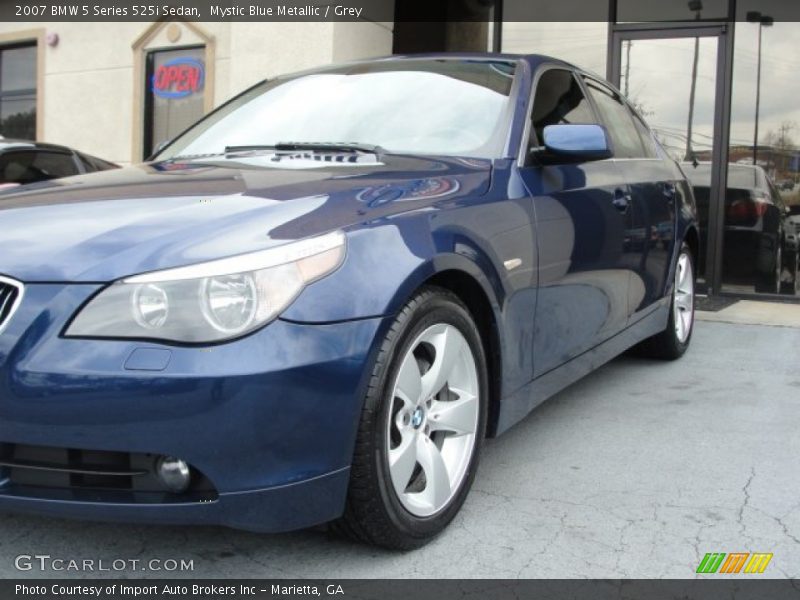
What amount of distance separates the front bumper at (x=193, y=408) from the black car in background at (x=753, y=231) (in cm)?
679

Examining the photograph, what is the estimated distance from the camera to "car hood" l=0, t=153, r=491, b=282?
2.17 m

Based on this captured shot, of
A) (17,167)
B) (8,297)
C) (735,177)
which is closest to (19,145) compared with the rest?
(17,167)

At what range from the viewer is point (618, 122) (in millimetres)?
4535

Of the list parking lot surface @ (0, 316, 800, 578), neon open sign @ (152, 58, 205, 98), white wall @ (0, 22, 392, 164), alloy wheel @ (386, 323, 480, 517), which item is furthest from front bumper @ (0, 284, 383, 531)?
neon open sign @ (152, 58, 205, 98)

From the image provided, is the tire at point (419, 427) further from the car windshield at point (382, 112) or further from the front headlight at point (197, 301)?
the car windshield at point (382, 112)

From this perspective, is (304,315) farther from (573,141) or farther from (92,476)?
(573,141)

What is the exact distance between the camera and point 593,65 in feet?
28.4

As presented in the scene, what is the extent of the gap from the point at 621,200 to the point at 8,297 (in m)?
2.73

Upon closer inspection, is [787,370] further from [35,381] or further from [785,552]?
[35,381]

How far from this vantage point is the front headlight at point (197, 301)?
206 cm

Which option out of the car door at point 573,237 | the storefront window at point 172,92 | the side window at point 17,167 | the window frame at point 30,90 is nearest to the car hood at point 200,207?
the car door at point 573,237

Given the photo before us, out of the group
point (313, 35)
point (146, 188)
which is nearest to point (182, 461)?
point (146, 188)

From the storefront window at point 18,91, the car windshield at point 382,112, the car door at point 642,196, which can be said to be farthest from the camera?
the storefront window at point 18,91

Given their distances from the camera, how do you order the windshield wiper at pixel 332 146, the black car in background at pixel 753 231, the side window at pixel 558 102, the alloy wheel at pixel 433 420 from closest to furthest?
the alloy wheel at pixel 433 420 → the windshield wiper at pixel 332 146 → the side window at pixel 558 102 → the black car in background at pixel 753 231
